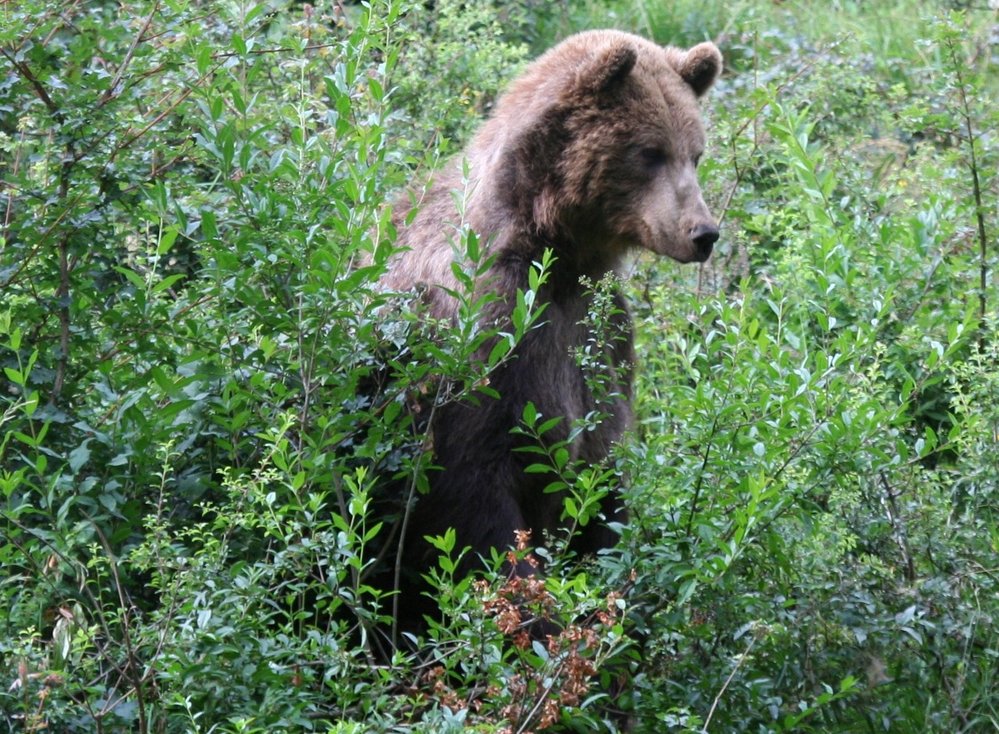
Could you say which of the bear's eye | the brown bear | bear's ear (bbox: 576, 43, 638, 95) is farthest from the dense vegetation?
bear's ear (bbox: 576, 43, 638, 95)

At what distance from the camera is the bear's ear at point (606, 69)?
211 inches

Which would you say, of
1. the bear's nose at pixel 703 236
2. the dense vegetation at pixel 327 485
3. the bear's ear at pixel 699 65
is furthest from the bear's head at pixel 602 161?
the dense vegetation at pixel 327 485

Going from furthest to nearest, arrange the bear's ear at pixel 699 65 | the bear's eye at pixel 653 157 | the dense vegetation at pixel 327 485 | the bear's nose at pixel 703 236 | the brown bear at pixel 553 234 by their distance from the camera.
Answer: the bear's ear at pixel 699 65 < the bear's eye at pixel 653 157 < the bear's nose at pixel 703 236 < the brown bear at pixel 553 234 < the dense vegetation at pixel 327 485

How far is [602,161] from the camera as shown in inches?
212

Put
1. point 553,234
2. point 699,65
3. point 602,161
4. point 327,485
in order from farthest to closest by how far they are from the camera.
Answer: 1. point 699,65
2. point 602,161
3. point 553,234
4. point 327,485

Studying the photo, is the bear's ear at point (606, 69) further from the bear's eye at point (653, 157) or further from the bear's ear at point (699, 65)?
the bear's ear at point (699, 65)

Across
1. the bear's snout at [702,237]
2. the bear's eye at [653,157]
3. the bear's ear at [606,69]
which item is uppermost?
the bear's ear at [606,69]

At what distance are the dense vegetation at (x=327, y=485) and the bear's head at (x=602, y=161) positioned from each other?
0.70 metres

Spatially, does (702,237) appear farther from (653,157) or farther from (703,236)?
(653,157)

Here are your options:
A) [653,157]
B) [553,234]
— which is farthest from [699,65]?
[553,234]

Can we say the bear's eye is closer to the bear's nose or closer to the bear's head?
the bear's head

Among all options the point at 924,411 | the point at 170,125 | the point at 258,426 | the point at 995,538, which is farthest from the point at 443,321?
the point at 924,411

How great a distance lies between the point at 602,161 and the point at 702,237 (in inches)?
17.8

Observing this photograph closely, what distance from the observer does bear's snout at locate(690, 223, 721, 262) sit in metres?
5.29
